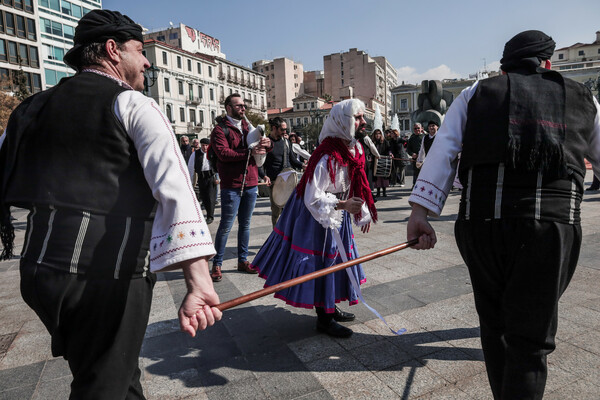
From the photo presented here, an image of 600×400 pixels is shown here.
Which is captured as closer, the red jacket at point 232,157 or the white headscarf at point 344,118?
the white headscarf at point 344,118

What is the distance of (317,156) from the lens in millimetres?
3301

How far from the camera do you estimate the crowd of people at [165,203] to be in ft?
4.50

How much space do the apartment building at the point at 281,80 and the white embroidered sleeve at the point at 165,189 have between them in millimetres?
95231

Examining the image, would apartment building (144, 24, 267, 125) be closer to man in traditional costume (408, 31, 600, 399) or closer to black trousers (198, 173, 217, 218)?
black trousers (198, 173, 217, 218)

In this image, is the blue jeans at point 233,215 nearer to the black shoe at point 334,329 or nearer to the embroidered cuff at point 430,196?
the black shoe at point 334,329

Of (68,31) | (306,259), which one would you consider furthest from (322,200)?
(68,31)

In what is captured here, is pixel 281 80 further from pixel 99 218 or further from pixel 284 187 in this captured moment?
pixel 99 218

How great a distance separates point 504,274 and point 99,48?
189 cm

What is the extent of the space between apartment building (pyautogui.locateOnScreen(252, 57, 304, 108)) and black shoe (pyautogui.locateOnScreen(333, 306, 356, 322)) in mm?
93551

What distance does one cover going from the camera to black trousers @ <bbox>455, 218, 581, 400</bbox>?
5.74 feet

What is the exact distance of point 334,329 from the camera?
3166mm

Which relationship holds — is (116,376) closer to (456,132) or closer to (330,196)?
(456,132)

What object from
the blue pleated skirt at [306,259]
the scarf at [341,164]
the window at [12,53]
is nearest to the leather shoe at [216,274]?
the blue pleated skirt at [306,259]

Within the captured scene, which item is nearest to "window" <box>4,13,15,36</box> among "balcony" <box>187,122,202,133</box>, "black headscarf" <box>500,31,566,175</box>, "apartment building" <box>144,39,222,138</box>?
"apartment building" <box>144,39,222,138</box>
